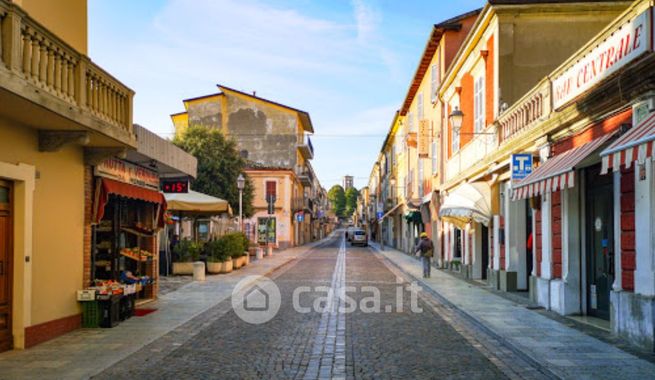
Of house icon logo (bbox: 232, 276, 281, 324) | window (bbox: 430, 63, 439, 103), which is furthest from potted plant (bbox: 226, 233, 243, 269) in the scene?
window (bbox: 430, 63, 439, 103)

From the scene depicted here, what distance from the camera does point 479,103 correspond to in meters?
19.0

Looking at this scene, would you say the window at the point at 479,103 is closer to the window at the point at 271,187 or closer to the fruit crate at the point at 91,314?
the fruit crate at the point at 91,314

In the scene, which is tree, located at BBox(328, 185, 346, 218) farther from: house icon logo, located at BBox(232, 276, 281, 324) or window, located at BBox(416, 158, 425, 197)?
house icon logo, located at BBox(232, 276, 281, 324)

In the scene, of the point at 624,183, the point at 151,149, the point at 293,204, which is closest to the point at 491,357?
the point at 624,183

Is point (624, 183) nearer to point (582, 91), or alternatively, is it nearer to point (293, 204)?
point (582, 91)

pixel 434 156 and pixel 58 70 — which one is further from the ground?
pixel 434 156

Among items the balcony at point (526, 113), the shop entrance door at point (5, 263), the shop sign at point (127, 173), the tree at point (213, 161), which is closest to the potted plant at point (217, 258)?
the shop sign at point (127, 173)

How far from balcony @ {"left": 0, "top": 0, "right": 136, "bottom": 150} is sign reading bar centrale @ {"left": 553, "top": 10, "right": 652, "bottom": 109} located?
7.80 m

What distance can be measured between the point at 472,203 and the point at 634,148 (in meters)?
10.3

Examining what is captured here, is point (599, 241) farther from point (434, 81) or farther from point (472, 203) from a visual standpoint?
point (434, 81)

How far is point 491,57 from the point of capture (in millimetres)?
17031

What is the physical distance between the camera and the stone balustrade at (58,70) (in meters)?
6.96

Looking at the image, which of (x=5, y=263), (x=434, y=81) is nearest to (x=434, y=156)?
(x=434, y=81)

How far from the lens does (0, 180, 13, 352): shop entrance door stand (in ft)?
27.8
